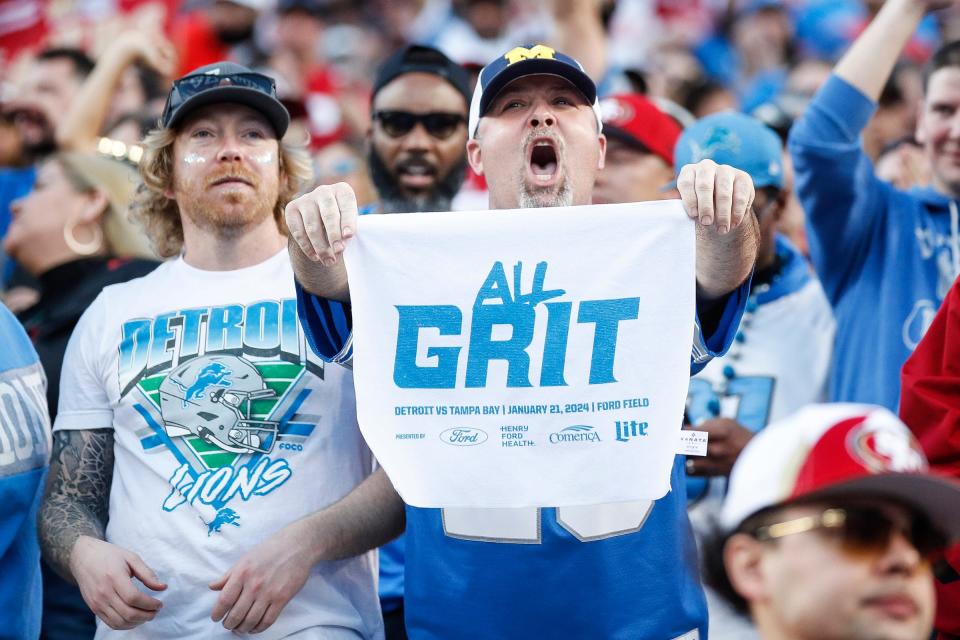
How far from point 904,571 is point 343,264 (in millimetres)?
1601

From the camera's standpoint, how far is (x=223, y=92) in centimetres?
387

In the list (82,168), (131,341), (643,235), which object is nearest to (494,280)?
(643,235)

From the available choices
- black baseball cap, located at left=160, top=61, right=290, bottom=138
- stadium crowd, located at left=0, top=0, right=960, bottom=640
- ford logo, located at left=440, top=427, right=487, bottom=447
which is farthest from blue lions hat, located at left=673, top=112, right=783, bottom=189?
ford logo, located at left=440, top=427, right=487, bottom=447

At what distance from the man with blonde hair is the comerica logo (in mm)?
616

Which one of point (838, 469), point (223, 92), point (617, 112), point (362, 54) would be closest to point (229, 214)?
point (223, 92)

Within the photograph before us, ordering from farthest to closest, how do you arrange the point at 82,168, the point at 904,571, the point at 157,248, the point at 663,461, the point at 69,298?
1. the point at 82,168
2. the point at 69,298
3. the point at 157,248
4. the point at 663,461
5. the point at 904,571

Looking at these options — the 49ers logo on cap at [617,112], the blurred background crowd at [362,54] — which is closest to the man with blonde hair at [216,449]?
the 49ers logo on cap at [617,112]

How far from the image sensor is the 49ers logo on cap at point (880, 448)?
93.0 inches

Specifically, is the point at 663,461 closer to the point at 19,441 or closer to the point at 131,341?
the point at 131,341

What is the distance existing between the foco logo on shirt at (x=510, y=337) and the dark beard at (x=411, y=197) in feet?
6.66

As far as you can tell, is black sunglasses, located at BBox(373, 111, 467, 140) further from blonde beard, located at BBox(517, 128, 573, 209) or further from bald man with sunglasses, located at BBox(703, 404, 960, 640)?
bald man with sunglasses, located at BBox(703, 404, 960, 640)

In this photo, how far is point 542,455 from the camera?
126 inches

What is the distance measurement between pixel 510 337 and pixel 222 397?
0.85 m

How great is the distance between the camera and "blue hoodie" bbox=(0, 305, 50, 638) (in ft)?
12.1
